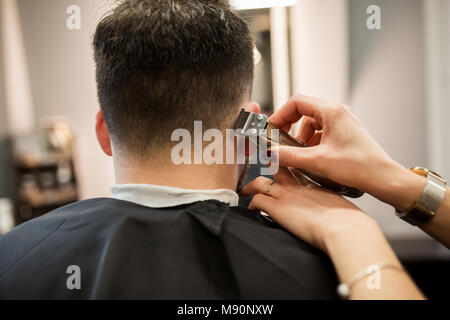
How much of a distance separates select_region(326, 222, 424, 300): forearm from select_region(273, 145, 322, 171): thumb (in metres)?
0.19

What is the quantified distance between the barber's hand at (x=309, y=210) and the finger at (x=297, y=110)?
0.52 ft

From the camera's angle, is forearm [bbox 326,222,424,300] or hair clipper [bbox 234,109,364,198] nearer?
forearm [bbox 326,222,424,300]

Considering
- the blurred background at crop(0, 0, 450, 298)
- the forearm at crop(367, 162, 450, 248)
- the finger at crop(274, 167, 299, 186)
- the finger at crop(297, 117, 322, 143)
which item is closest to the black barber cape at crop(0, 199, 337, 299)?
the finger at crop(274, 167, 299, 186)

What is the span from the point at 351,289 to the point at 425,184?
0.41 metres

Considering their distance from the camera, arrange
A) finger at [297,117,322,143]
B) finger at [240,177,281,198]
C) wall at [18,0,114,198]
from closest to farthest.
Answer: finger at [240,177,281,198] < finger at [297,117,322,143] < wall at [18,0,114,198]

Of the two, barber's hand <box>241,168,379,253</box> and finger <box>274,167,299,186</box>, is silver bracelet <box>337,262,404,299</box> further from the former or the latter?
finger <box>274,167,299,186</box>

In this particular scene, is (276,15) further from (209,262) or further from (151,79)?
(209,262)

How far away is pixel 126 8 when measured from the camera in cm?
87

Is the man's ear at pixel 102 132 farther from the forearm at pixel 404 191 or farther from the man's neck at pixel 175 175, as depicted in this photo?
the forearm at pixel 404 191

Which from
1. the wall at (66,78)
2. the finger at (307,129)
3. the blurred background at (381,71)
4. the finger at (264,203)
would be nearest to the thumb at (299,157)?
the finger at (264,203)

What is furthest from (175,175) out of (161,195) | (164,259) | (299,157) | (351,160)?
(351,160)

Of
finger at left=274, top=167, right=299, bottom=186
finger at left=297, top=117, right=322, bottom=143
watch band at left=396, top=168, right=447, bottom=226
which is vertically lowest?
watch band at left=396, top=168, right=447, bottom=226

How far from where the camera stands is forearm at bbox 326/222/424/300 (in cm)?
62

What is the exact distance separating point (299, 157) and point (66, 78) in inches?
123
